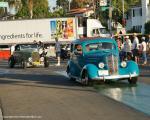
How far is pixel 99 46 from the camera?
20.1m

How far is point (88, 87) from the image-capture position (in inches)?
717

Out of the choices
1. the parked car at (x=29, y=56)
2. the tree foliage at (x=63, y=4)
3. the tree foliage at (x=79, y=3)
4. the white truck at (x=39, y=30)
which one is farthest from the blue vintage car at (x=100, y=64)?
the tree foliage at (x=63, y=4)

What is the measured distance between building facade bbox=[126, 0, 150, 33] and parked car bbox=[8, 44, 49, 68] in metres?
53.7

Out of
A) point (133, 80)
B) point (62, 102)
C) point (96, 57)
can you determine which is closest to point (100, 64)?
Result: point (96, 57)

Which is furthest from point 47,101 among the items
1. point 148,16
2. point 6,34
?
point 148,16

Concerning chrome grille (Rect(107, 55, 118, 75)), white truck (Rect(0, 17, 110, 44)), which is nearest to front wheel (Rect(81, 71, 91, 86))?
chrome grille (Rect(107, 55, 118, 75))

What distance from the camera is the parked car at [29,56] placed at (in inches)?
1259

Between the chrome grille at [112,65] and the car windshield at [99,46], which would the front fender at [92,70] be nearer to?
the chrome grille at [112,65]

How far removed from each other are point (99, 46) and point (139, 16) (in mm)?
70929

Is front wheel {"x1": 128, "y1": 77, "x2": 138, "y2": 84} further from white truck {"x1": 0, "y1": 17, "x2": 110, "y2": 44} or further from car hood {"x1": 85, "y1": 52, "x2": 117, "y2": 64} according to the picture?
white truck {"x1": 0, "y1": 17, "x2": 110, "y2": 44}

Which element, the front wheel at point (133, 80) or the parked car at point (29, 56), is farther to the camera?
the parked car at point (29, 56)

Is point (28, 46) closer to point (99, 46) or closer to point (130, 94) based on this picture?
point (99, 46)

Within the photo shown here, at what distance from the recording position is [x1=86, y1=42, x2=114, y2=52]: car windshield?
20.0 metres

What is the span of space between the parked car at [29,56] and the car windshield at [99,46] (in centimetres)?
1214
